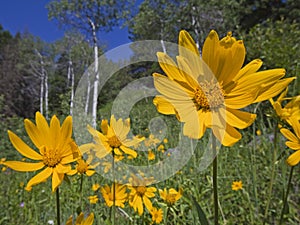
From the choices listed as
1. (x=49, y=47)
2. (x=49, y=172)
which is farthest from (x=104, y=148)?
(x=49, y=47)

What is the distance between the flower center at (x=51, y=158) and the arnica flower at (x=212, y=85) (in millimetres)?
181

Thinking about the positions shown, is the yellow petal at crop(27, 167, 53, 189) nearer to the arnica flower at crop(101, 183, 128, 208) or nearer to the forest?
the forest

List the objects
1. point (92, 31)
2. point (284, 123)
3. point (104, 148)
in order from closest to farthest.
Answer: point (284, 123)
point (104, 148)
point (92, 31)

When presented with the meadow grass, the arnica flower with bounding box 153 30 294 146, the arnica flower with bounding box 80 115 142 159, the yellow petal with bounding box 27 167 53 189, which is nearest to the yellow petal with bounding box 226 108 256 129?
the arnica flower with bounding box 153 30 294 146

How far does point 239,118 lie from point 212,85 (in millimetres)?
72

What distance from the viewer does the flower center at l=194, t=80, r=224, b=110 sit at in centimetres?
38

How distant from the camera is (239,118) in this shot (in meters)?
0.35

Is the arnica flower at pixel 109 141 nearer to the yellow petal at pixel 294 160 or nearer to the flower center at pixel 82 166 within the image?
the flower center at pixel 82 166

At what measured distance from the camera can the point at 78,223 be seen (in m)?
0.41

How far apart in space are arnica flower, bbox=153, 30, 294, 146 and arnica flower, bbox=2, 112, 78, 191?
157 millimetres

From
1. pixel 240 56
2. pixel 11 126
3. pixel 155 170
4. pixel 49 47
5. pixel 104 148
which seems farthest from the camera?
pixel 49 47

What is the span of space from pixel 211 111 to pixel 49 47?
57.7 feet

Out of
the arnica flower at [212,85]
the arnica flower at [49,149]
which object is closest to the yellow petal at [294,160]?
the arnica flower at [212,85]

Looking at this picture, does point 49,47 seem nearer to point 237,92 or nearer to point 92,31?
point 92,31
